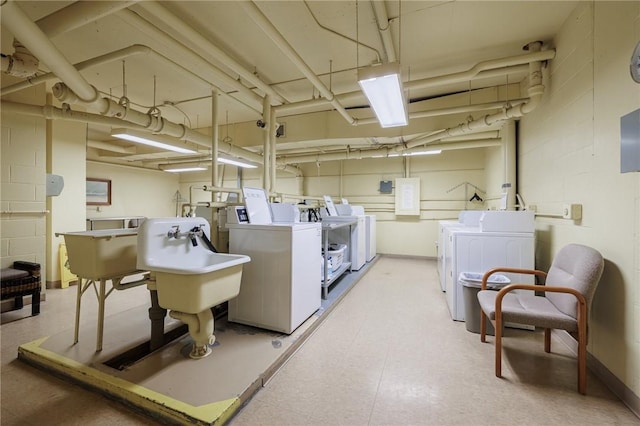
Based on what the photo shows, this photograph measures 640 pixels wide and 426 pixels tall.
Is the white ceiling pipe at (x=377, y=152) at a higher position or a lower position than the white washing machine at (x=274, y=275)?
higher

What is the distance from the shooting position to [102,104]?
275 cm

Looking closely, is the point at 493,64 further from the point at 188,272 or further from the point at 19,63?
the point at 19,63

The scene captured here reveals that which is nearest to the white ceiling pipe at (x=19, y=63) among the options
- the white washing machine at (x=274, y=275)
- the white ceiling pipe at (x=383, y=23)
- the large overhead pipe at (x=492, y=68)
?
the white washing machine at (x=274, y=275)

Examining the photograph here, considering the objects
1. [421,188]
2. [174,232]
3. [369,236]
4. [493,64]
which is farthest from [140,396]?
[421,188]

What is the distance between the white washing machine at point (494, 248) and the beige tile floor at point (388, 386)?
493 millimetres

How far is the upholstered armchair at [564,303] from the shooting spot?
1711 mm

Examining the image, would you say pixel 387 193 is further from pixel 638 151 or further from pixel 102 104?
pixel 102 104

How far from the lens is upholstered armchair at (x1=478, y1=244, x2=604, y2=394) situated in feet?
5.61

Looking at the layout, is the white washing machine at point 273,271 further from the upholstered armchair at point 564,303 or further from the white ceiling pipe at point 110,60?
the white ceiling pipe at point 110,60

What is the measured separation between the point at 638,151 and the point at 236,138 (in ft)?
17.6

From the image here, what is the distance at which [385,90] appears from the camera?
2.26 metres

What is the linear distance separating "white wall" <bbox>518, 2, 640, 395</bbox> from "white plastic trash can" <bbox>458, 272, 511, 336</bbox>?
0.66 m

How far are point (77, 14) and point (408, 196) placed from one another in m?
5.71

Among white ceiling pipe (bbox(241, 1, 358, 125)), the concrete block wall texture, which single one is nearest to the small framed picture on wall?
the concrete block wall texture
